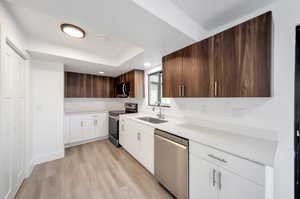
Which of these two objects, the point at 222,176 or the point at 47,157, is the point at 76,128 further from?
the point at 222,176

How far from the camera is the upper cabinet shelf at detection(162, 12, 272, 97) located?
1.05 metres

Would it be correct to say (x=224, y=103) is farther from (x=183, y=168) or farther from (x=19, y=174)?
(x=19, y=174)

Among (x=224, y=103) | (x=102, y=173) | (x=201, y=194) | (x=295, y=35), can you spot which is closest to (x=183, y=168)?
(x=201, y=194)

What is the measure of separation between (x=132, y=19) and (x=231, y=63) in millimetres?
1132

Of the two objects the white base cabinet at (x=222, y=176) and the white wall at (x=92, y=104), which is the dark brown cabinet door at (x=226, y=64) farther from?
the white wall at (x=92, y=104)

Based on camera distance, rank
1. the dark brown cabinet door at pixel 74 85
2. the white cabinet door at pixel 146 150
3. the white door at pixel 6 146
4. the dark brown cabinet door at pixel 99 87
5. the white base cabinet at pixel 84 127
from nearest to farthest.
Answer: the white door at pixel 6 146, the white cabinet door at pixel 146 150, the white base cabinet at pixel 84 127, the dark brown cabinet door at pixel 74 85, the dark brown cabinet door at pixel 99 87

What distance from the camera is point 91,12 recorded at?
3.53ft

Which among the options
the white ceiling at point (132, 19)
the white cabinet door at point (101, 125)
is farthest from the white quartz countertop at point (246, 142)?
the white cabinet door at point (101, 125)

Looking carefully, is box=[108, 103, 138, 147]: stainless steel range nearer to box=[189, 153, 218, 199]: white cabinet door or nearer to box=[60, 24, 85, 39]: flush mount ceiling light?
box=[60, 24, 85, 39]: flush mount ceiling light

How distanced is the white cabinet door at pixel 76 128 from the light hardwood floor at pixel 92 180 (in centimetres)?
70

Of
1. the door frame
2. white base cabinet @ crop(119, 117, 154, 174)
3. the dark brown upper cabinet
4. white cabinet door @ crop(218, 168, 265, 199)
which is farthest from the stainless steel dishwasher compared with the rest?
the dark brown upper cabinet

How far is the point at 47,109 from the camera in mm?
2562

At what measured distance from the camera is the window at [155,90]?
9.64ft

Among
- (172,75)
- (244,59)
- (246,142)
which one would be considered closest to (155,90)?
(172,75)
